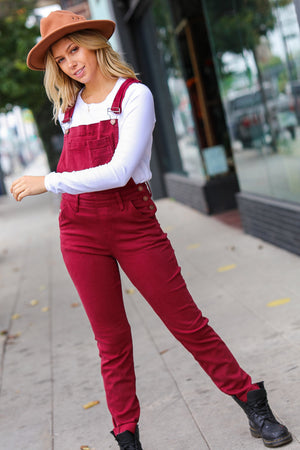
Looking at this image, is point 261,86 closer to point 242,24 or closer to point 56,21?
point 242,24

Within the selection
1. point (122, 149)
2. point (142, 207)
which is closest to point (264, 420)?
point (142, 207)

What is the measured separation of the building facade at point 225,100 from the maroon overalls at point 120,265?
2.37 metres

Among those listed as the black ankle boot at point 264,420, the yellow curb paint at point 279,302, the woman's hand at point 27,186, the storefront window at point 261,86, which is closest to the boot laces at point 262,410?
the black ankle boot at point 264,420

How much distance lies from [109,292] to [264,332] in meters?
1.89

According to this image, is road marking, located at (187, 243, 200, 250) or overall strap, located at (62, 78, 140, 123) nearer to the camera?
overall strap, located at (62, 78, 140, 123)

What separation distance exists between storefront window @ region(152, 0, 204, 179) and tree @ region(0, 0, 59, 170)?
24.1 ft

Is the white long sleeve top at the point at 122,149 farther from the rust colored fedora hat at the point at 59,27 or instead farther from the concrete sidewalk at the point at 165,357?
the concrete sidewalk at the point at 165,357

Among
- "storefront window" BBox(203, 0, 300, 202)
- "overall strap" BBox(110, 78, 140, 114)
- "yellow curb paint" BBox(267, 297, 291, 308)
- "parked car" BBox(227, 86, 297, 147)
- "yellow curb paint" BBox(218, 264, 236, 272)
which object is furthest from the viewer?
"yellow curb paint" BBox(218, 264, 236, 272)

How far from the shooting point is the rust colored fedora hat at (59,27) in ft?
8.86

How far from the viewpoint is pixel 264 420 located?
116 inches

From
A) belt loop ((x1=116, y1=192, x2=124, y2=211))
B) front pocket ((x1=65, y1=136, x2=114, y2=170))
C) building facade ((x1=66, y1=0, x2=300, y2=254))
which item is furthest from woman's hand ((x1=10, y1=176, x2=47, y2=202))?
building facade ((x1=66, y1=0, x2=300, y2=254))

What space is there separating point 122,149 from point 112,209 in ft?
0.85

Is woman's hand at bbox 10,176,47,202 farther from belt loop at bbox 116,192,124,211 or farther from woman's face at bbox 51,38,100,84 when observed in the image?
woman's face at bbox 51,38,100,84

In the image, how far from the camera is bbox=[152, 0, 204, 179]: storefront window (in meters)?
10.8
